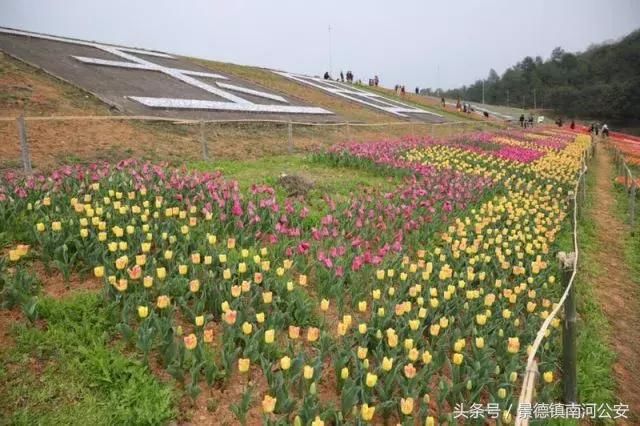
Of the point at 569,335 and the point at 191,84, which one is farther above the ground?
the point at 191,84

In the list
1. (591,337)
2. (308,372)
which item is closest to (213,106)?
(591,337)

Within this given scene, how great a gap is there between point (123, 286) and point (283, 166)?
27.6 ft

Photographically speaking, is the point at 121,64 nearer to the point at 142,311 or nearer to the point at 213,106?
the point at 213,106

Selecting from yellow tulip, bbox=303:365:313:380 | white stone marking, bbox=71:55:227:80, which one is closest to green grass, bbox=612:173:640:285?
yellow tulip, bbox=303:365:313:380

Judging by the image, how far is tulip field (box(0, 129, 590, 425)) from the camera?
3.72 meters

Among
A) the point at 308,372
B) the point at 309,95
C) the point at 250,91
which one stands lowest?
the point at 308,372

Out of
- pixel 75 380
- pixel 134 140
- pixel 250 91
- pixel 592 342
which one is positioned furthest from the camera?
pixel 250 91

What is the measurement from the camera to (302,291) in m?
5.13

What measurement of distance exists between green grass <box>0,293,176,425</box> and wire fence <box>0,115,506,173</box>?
20.7 ft

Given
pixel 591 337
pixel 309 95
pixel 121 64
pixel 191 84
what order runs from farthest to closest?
pixel 309 95
pixel 191 84
pixel 121 64
pixel 591 337

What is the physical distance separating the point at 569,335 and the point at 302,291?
256 cm

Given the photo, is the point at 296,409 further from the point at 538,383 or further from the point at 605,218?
the point at 605,218

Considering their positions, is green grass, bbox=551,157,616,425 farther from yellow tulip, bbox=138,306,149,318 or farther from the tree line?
the tree line

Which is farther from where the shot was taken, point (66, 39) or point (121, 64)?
point (66, 39)
